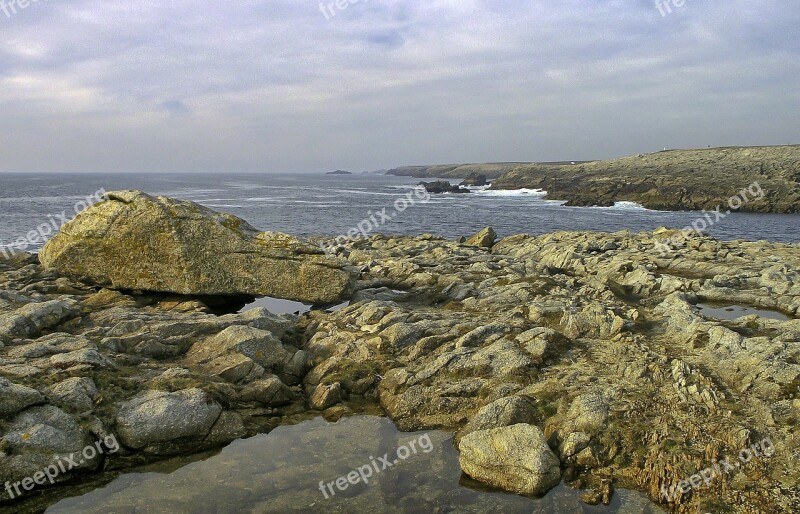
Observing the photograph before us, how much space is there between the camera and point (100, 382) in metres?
13.5

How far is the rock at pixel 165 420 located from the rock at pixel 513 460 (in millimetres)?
6428

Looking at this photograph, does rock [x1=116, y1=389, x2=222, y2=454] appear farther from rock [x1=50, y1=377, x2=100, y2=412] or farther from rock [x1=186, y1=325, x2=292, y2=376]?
rock [x1=186, y1=325, x2=292, y2=376]

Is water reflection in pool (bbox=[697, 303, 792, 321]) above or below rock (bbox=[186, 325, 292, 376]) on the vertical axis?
below

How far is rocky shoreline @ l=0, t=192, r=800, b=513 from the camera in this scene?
11.9 metres

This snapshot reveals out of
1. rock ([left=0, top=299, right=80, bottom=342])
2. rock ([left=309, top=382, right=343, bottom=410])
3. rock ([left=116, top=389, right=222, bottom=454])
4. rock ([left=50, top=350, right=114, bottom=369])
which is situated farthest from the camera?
rock ([left=0, top=299, right=80, bottom=342])

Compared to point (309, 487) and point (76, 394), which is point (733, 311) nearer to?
point (309, 487)

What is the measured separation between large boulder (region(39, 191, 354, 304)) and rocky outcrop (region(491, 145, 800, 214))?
89483 mm

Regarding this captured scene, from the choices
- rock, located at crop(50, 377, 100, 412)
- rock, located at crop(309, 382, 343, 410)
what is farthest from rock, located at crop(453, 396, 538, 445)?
rock, located at crop(50, 377, 100, 412)

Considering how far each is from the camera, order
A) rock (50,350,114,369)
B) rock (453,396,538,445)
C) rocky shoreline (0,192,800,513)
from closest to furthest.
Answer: rocky shoreline (0,192,800,513)
rock (453,396,538,445)
rock (50,350,114,369)

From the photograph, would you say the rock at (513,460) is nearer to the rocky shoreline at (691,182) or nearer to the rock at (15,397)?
the rock at (15,397)

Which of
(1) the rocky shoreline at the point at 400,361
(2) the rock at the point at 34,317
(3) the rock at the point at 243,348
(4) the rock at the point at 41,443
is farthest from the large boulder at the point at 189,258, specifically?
(4) the rock at the point at 41,443

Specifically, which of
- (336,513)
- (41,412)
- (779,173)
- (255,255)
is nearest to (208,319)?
(255,255)

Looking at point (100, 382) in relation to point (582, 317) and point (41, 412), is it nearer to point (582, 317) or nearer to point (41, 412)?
point (41, 412)

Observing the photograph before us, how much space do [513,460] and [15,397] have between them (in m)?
11.2
